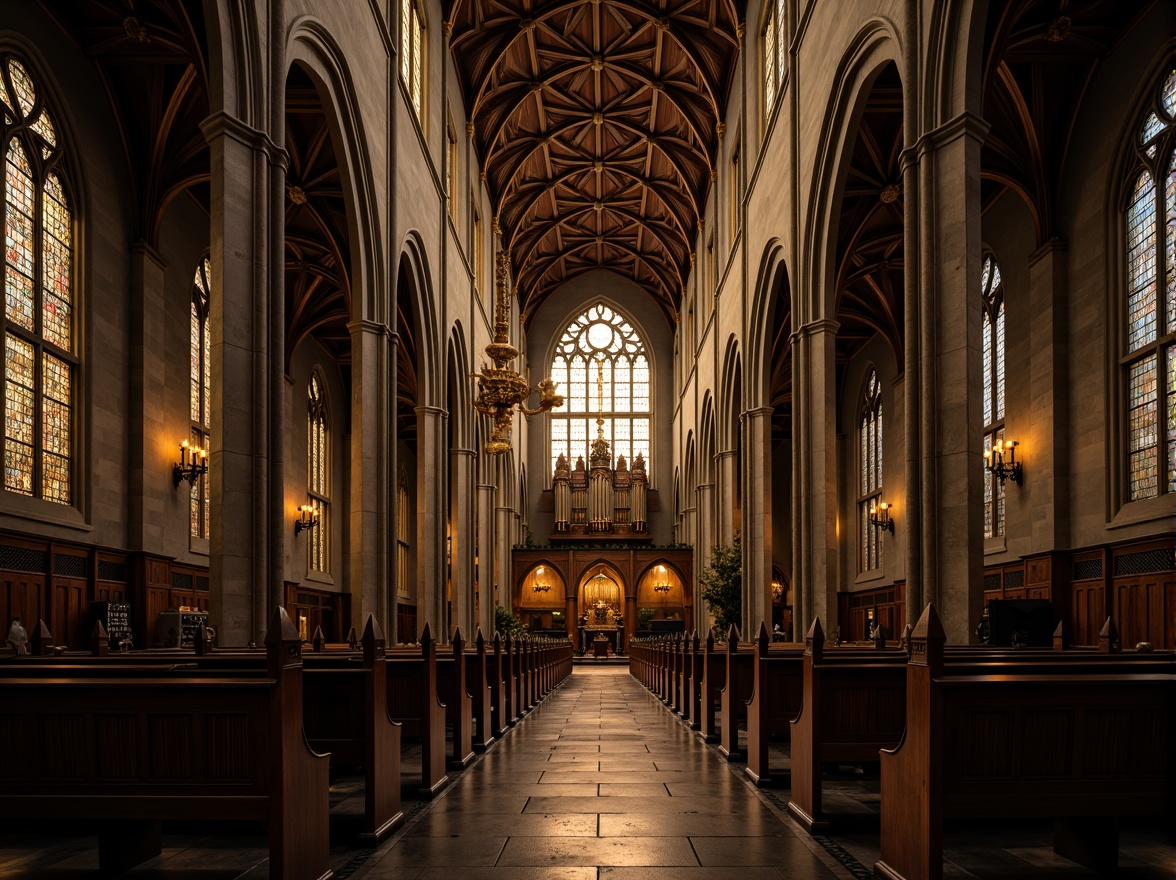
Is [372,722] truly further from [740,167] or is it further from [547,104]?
[547,104]

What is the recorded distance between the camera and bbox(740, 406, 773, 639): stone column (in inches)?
755

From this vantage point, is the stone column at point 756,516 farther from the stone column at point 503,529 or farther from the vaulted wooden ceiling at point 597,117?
the stone column at point 503,529

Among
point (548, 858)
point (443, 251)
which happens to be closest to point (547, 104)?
point (443, 251)

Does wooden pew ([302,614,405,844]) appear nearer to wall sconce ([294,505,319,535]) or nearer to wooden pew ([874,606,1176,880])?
wooden pew ([874,606,1176,880])

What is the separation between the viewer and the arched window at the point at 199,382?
1734 cm

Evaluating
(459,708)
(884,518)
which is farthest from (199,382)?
(884,518)

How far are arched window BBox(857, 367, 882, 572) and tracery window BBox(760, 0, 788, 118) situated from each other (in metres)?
9.61

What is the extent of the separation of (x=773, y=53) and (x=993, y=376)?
6.97 metres

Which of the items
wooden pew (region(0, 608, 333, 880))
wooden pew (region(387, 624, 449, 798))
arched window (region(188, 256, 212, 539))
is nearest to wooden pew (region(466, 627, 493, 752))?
wooden pew (region(387, 624, 449, 798))

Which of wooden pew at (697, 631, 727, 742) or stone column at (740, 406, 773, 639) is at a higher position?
stone column at (740, 406, 773, 639)

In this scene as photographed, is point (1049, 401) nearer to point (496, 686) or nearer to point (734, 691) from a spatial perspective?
point (734, 691)

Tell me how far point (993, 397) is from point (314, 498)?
1584 centimetres

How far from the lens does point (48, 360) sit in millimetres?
13047

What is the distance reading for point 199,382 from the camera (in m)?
17.9
